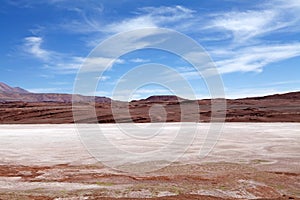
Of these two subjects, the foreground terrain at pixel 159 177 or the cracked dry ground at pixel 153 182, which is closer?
the cracked dry ground at pixel 153 182

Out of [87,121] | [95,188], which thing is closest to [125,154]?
[95,188]

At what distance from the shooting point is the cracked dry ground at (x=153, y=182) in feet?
40.8

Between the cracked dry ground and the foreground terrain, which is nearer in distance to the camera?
the cracked dry ground

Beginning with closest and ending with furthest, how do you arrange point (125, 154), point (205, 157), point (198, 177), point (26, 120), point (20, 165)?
point (198, 177)
point (20, 165)
point (205, 157)
point (125, 154)
point (26, 120)

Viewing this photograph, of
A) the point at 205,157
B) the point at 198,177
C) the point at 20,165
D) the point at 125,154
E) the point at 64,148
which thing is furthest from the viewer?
the point at 64,148

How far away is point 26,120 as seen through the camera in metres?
76.6

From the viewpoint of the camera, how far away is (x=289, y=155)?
71.7ft

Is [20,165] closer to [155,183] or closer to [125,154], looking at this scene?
[125,154]

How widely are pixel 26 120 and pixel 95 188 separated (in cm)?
6751

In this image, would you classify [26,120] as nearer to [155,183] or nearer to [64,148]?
[64,148]

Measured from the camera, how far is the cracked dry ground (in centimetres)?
1242

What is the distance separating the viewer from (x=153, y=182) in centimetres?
1437

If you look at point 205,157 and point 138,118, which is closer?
point 205,157

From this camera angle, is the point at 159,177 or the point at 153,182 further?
the point at 159,177
